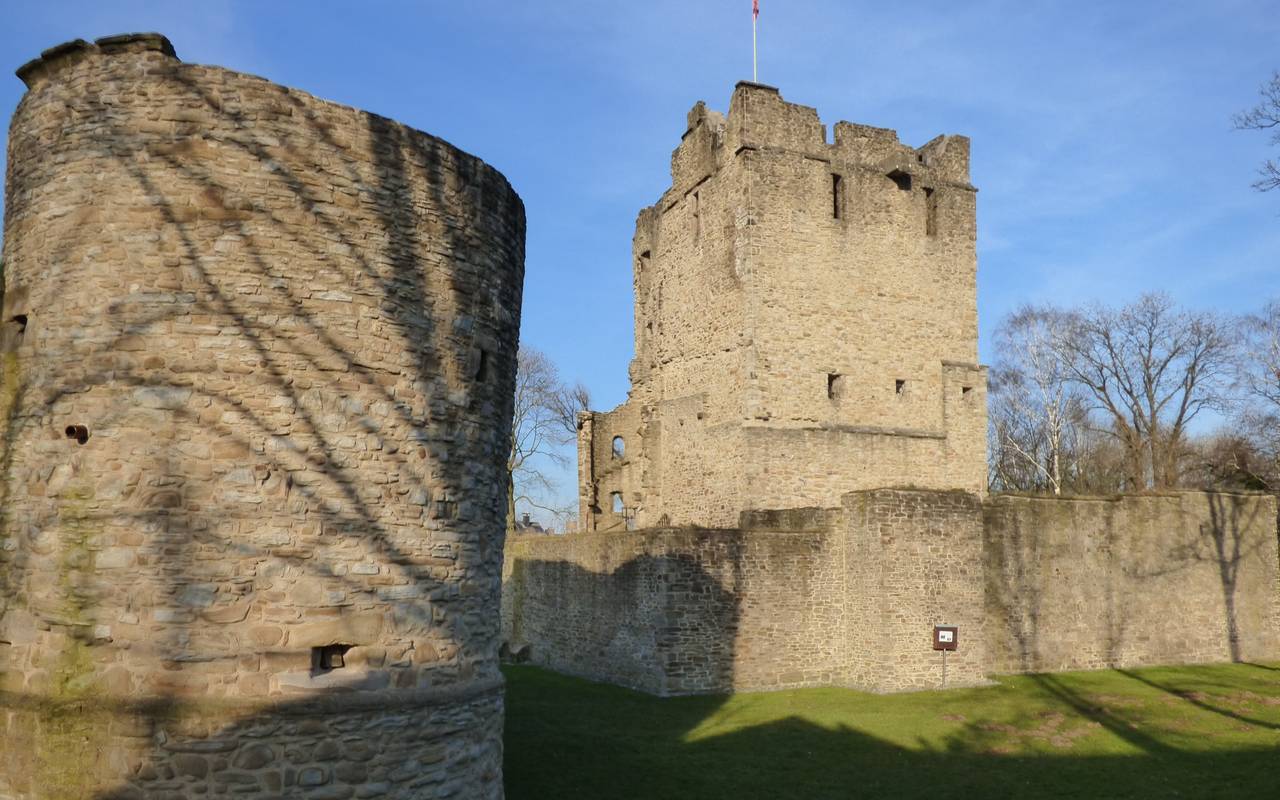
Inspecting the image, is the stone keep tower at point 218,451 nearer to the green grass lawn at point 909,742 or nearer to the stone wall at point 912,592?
the green grass lawn at point 909,742

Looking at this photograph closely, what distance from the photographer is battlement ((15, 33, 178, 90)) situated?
6754 mm

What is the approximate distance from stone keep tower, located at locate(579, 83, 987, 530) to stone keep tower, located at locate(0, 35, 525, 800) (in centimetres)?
1434

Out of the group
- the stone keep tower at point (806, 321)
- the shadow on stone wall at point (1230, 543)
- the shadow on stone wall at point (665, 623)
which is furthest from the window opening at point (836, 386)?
the shadow on stone wall at point (1230, 543)

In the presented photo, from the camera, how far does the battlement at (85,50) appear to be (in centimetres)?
675

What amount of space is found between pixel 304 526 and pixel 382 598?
758mm

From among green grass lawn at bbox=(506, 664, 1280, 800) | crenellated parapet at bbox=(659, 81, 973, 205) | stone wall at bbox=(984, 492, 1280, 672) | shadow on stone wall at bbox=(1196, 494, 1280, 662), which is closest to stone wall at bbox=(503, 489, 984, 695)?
green grass lawn at bbox=(506, 664, 1280, 800)

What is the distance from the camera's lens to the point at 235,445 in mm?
6461

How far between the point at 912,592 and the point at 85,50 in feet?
46.7

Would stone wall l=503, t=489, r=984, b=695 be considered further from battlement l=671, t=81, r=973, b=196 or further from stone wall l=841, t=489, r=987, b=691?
battlement l=671, t=81, r=973, b=196

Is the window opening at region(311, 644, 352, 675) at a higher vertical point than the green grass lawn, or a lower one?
higher

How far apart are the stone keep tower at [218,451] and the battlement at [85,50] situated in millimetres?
15

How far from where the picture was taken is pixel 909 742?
43.2 ft

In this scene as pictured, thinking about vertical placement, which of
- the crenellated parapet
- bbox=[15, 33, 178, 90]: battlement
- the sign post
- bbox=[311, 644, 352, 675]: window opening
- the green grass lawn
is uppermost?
the crenellated parapet

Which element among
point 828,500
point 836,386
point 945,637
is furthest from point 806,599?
point 836,386
